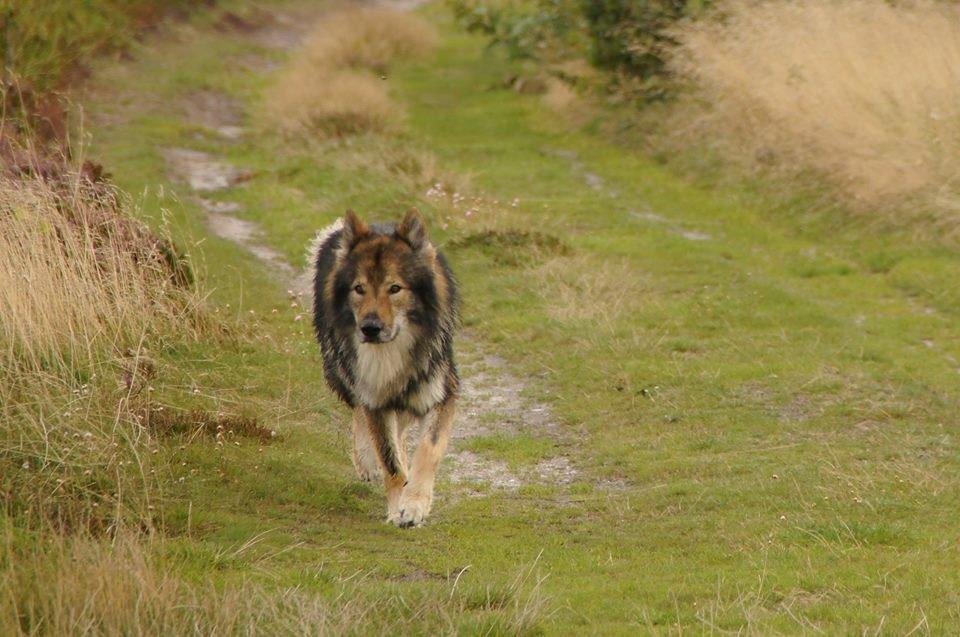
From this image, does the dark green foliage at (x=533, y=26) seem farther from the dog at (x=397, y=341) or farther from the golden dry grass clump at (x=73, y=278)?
the dog at (x=397, y=341)

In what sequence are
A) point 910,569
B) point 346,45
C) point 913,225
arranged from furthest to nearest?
point 346,45, point 913,225, point 910,569

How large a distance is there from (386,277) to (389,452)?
1.13 meters

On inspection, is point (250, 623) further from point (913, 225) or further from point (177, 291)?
point (913, 225)

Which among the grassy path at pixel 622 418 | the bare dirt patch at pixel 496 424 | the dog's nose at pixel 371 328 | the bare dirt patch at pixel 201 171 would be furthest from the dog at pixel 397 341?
the bare dirt patch at pixel 201 171

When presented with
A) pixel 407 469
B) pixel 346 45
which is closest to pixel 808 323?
pixel 407 469

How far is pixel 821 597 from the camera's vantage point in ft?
21.2

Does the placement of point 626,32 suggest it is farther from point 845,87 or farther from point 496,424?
point 496,424

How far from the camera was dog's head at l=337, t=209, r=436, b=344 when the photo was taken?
8.23 meters

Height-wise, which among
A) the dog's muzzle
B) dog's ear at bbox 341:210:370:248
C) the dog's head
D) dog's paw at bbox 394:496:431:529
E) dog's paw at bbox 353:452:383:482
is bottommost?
dog's paw at bbox 353:452:383:482

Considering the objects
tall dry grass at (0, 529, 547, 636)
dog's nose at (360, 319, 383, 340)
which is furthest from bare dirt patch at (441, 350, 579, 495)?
tall dry grass at (0, 529, 547, 636)

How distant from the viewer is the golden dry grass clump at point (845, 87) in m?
17.0

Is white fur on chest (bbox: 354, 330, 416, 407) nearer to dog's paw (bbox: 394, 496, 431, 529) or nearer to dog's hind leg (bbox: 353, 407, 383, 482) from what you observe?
dog's hind leg (bbox: 353, 407, 383, 482)

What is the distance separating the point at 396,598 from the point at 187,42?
102 ft

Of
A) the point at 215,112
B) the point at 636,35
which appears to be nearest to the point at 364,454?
the point at 636,35
